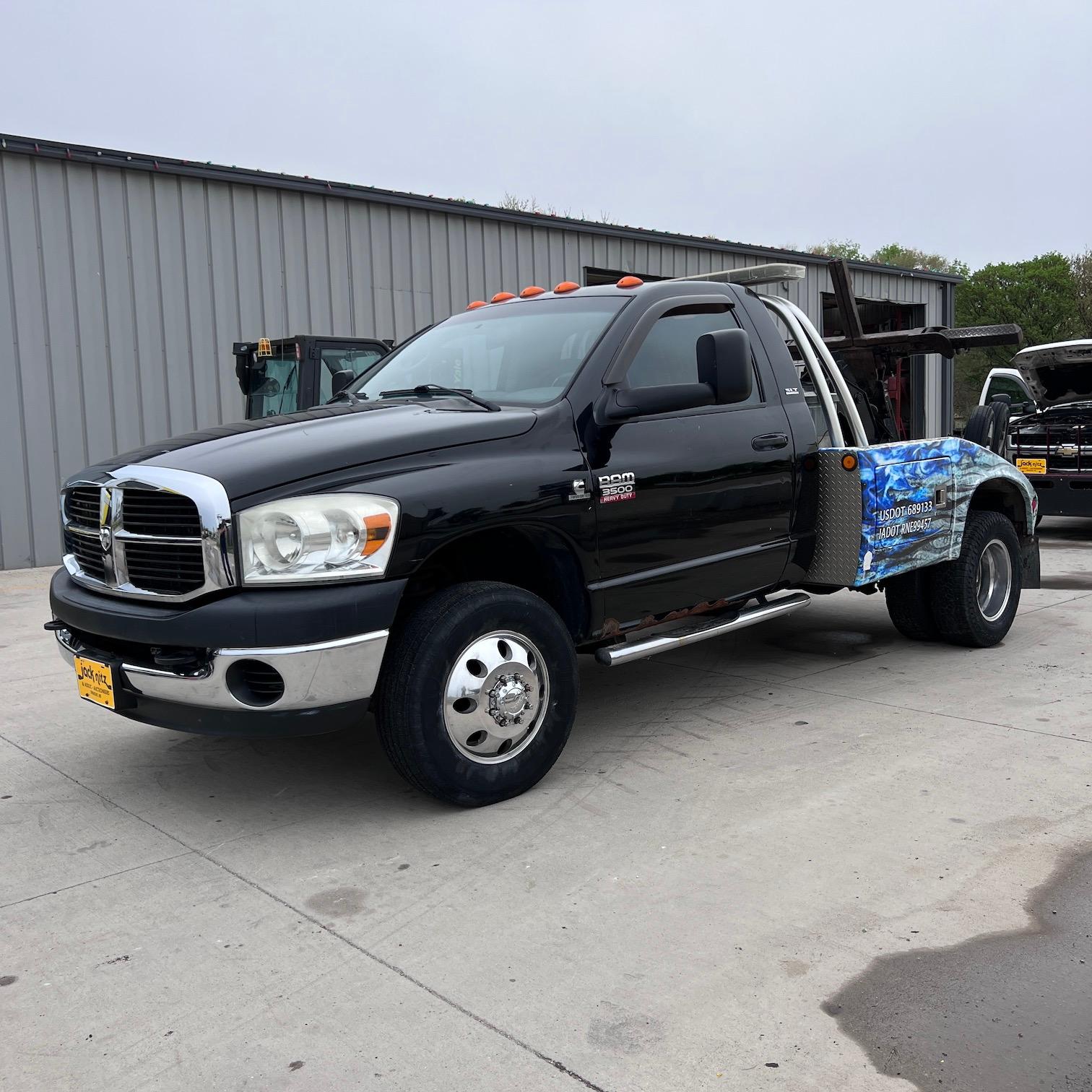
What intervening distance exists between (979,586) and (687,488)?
2.72 m

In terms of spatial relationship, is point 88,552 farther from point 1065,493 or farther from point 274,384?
point 1065,493

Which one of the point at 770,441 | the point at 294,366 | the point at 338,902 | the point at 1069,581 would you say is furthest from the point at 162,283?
the point at 338,902

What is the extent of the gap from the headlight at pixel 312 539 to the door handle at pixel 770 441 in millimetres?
2085

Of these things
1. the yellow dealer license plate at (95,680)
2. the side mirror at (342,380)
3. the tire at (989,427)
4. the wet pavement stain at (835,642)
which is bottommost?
the wet pavement stain at (835,642)

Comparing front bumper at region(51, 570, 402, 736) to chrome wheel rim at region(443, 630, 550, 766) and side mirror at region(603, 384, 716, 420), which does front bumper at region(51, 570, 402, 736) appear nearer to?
chrome wheel rim at region(443, 630, 550, 766)

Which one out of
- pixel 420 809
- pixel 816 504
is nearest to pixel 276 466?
pixel 420 809

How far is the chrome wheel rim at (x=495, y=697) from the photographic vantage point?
3797mm

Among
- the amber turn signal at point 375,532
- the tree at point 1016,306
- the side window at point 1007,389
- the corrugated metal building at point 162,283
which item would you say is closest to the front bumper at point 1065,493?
the corrugated metal building at point 162,283

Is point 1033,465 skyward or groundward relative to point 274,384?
groundward

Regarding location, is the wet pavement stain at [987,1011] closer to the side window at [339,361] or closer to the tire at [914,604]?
the tire at [914,604]

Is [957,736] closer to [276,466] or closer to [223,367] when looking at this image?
[276,466]

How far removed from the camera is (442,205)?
14.5 meters

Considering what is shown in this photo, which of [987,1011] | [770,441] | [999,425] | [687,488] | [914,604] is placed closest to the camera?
[987,1011]

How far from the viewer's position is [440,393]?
15.2 ft
